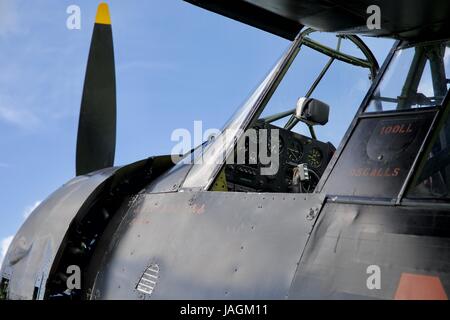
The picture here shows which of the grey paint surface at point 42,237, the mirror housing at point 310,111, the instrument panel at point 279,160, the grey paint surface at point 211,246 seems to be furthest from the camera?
the instrument panel at point 279,160

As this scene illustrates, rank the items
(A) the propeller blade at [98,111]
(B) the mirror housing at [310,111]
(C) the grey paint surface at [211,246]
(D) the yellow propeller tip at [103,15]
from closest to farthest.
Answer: (C) the grey paint surface at [211,246] < (B) the mirror housing at [310,111] < (A) the propeller blade at [98,111] < (D) the yellow propeller tip at [103,15]

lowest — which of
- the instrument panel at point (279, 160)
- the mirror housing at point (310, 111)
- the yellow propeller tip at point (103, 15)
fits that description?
the instrument panel at point (279, 160)

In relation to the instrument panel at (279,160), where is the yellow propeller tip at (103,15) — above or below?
above

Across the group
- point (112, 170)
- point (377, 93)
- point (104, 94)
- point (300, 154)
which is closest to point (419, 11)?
point (377, 93)

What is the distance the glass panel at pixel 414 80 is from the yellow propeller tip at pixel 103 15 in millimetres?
4405

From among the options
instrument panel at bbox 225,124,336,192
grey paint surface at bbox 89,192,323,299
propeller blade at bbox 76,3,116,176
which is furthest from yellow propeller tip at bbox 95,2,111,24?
grey paint surface at bbox 89,192,323,299

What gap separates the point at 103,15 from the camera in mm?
6762

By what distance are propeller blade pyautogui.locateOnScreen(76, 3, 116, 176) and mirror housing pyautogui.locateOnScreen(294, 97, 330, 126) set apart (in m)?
3.14

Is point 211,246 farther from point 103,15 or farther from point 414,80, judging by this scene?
point 103,15

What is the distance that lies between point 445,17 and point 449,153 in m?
0.80

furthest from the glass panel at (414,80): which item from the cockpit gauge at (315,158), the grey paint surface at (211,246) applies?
the cockpit gauge at (315,158)

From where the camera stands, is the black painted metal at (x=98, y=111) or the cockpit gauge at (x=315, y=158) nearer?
the cockpit gauge at (x=315, y=158)

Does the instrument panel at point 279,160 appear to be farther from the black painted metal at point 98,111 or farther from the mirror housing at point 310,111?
the black painted metal at point 98,111

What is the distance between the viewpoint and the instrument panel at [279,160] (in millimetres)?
4781
